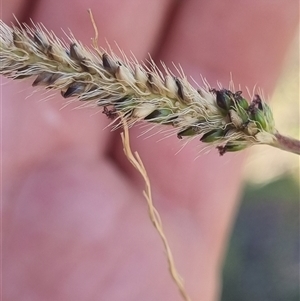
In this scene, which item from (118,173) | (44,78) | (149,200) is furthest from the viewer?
(118,173)

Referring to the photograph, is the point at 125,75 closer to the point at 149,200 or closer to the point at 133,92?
the point at 133,92

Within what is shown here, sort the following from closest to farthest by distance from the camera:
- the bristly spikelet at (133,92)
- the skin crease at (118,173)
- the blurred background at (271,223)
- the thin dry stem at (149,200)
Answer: the bristly spikelet at (133,92)
the thin dry stem at (149,200)
the skin crease at (118,173)
the blurred background at (271,223)

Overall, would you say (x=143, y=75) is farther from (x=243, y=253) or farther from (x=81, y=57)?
(x=243, y=253)

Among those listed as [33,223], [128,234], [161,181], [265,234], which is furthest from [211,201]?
[265,234]

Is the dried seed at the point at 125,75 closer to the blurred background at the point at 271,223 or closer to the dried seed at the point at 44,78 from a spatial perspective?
the dried seed at the point at 44,78

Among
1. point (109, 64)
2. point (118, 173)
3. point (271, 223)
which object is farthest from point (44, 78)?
point (271, 223)

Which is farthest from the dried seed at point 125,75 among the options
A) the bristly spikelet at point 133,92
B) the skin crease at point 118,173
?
the skin crease at point 118,173
